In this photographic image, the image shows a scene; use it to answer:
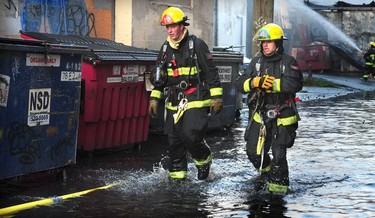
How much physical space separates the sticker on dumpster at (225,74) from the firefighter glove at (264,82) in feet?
17.6

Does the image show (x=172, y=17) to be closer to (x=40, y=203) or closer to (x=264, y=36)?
(x=264, y=36)

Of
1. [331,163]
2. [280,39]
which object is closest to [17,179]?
[280,39]

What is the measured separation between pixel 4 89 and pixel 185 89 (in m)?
1.96

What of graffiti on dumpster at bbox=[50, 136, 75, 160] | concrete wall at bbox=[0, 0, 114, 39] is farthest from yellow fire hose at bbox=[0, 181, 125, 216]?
concrete wall at bbox=[0, 0, 114, 39]

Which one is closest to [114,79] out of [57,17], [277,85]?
[277,85]

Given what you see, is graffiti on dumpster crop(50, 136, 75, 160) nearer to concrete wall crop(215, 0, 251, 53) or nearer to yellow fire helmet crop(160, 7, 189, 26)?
yellow fire helmet crop(160, 7, 189, 26)

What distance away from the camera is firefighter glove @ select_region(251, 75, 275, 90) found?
7.98 metres

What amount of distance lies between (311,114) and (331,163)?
6.65 meters

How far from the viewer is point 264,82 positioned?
7.99 m

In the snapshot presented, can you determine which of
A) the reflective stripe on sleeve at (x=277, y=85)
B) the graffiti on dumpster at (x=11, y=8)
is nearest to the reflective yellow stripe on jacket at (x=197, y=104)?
the reflective stripe on sleeve at (x=277, y=85)

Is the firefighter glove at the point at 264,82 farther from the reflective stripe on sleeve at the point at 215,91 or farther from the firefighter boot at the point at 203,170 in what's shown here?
the firefighter boot at the point at 203,170

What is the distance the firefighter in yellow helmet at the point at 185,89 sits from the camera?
8344 millimetres

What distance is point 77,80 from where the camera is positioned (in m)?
8.64

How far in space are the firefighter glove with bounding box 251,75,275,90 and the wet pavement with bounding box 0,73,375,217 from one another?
1073 mm
